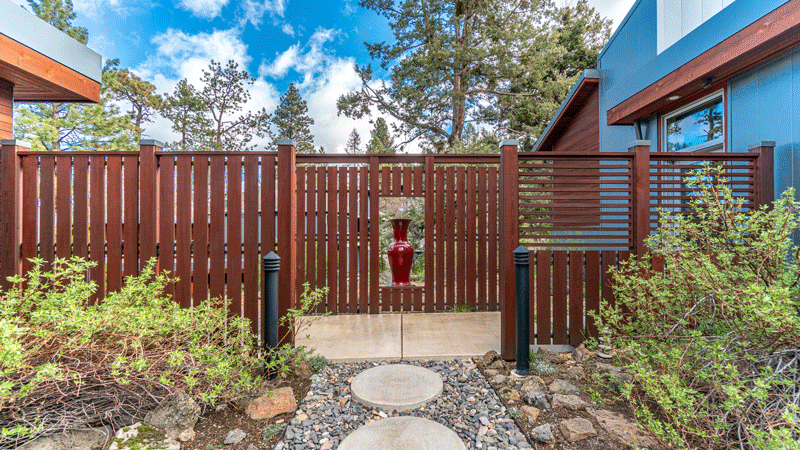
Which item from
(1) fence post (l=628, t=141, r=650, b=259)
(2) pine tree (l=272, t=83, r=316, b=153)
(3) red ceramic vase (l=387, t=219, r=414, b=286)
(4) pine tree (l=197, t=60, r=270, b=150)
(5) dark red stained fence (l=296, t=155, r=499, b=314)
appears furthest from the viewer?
(2) pine tree (l=272, t=83, r=316, b=153)

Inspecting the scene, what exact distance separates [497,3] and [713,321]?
30.2 ft

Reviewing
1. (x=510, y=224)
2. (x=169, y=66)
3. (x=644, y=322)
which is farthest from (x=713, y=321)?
(x=169, y=66)

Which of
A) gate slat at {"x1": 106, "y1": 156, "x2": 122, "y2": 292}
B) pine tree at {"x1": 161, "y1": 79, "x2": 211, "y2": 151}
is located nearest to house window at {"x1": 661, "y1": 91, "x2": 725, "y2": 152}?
gate slat at {"x1": 106, "y1": 156, "x2": 122, "y2": 292}

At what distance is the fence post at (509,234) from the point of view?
2533 mm

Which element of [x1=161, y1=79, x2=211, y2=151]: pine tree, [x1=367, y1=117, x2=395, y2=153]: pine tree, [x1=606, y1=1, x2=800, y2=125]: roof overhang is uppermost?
[x1=161, y1=79, x2=211, y2=151]: pine tree

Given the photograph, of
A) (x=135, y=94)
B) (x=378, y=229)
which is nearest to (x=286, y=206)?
(x=378, y=229)

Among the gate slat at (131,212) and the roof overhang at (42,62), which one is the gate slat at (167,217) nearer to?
the gate slat at (131,212)

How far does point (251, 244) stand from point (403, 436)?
5.90 feet

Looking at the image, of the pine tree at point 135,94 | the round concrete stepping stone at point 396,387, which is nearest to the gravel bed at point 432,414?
the round concrete stepping stone at point 396,387

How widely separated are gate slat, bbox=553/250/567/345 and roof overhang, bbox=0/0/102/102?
5064mm

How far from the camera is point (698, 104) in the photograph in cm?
338

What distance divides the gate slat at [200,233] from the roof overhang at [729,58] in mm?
4295

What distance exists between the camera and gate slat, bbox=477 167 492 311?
12.7 feet

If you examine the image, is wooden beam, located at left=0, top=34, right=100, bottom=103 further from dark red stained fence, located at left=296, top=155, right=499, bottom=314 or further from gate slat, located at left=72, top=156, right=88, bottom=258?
dark red stained fence, located at left=296, top=155, right=499, bottom=314
